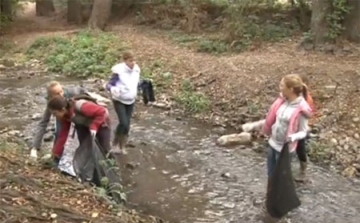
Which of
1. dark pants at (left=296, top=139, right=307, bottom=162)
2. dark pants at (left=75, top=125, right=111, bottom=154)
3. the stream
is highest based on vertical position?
dark pants at (left=75, top=125, right=111, bottom=154)

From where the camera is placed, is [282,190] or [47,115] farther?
[47,115]

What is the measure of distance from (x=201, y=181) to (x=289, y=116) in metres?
2.15

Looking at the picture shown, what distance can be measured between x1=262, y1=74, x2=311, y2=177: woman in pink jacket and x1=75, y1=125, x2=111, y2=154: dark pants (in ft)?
6.71

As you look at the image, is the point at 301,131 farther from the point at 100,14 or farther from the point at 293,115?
the point at 100,14

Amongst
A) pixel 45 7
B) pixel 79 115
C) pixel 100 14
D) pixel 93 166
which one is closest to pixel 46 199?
pixel 93 166

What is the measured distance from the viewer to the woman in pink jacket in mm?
7328

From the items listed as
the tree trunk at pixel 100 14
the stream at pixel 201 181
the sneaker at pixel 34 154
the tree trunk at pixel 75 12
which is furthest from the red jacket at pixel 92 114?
the tree trunk at pixel 75 12

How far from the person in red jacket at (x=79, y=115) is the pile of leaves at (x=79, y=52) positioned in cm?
948

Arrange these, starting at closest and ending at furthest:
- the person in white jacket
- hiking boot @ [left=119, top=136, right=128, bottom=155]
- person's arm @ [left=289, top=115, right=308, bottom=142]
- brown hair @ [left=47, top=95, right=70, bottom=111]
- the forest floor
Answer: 1. brown hair @ [left=47, top=95, right=70, bottom=111]
2. person's arm @ [left=289, top=115, right=308, bottom=142]
3. the person in white jacket
4. hiking boot @ [left=119, top=136, right=128, bottom=155]
5. the forest floor

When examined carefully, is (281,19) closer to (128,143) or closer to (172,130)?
(172,130)

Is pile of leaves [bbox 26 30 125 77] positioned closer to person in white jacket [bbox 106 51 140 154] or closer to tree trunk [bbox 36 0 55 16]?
person in white jacket [bbox 106 51 140 154]

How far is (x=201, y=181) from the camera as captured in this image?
9117 mm

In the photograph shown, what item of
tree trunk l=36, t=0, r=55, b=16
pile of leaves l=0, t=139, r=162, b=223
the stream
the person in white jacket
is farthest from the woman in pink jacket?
tree trunk l=36, t=0, r=55, b=16

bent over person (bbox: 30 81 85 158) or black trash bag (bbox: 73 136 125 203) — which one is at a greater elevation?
bent over person (bbox: 30 81 85 158)
